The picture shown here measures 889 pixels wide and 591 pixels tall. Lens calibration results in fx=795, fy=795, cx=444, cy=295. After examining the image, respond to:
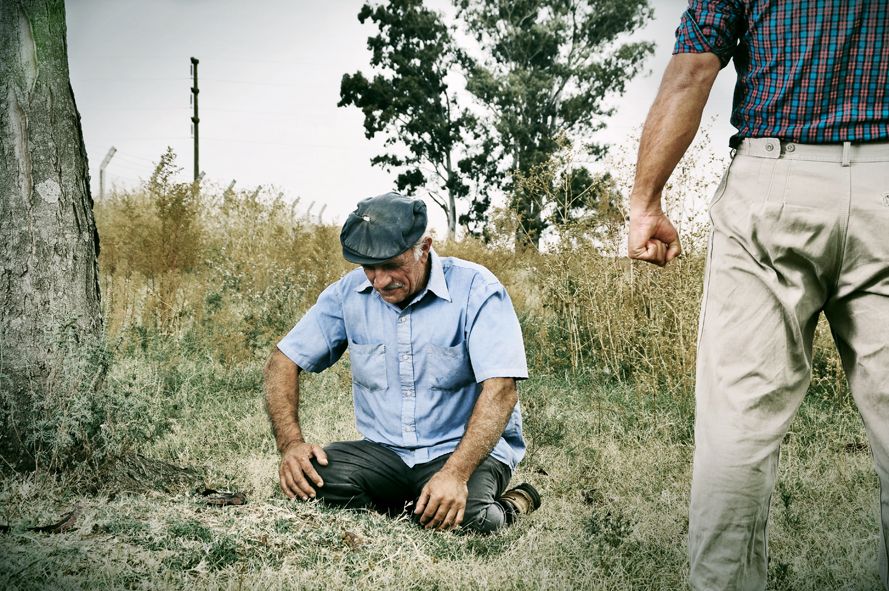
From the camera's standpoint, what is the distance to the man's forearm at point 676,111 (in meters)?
2.04

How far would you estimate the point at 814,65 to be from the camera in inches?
76.0

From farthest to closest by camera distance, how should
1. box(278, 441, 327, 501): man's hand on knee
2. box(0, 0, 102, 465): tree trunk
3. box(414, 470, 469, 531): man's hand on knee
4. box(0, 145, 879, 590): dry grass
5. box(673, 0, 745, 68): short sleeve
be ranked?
box(0, 0, 102, 465): tree trunk → box(278, 441, 327, 501): man's hand on knee → box(414, 470, 469, 531): man's hand on knee → box(0, 145, 879, 590): dry grass → box(673, 0, 745, 68): short sleeve

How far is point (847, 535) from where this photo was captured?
3371 mm

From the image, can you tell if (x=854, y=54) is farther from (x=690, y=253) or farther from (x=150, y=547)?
(x=690, y=253)

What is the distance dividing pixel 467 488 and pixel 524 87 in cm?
2153

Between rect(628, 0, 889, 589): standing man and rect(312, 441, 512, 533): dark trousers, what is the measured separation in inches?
59.4

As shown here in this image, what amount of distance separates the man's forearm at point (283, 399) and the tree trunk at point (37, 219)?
1.02 meters

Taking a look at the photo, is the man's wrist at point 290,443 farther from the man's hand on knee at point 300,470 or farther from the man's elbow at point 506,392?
the man's elbow at point 506,392

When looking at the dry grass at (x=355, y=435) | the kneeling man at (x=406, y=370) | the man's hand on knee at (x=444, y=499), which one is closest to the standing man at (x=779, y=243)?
the dry grass at (x=355, y=435)

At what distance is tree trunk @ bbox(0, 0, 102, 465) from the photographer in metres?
3.77

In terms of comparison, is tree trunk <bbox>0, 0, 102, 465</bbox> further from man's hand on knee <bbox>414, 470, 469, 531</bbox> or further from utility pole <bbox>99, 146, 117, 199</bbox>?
utility pole <bbox>99, 146, 117, 199</bbox>

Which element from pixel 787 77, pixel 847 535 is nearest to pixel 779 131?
pixel 787 77

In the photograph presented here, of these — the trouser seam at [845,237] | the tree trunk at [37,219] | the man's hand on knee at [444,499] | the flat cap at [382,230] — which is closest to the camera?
the trouser seam at [845,237]

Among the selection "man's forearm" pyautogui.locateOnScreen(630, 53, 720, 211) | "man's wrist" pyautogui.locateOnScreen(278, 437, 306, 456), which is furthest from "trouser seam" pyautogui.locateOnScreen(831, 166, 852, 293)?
"man's wrist" pyautogui.locateOnScreen(278, 437, 306, 456)
